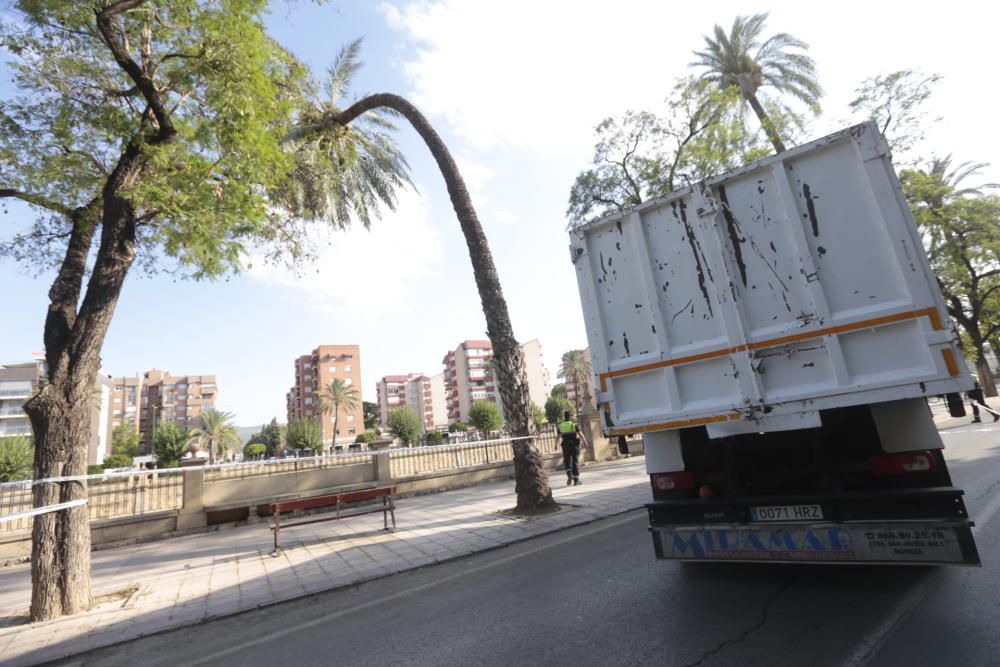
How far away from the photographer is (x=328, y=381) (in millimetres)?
93188

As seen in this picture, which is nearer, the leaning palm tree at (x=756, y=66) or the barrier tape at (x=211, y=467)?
the barrier tape at (x=211, y=467)

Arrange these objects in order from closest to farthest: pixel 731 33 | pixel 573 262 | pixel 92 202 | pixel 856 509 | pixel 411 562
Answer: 1. pixel 856 509
2. pixel 573 262
3. pixel 411 562
4. pixel 92 202
5. pixel 731 33

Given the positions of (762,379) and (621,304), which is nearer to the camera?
(762,379)

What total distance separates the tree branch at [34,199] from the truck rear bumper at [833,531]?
8211 millimetres

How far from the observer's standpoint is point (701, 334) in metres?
3.86

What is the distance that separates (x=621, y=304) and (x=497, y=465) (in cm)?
1151

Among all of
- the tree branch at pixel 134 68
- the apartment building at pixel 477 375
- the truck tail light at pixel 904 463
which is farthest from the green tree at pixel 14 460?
the apartment building at pixel 477 375

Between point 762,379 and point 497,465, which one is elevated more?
point 762,379

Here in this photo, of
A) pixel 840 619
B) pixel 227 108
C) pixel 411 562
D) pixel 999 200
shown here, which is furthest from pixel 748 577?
pixel 999 200

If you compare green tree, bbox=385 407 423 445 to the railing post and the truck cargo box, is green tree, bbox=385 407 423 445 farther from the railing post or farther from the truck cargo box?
the truck cargo box

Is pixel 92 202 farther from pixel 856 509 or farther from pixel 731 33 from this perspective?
pixel 731 33

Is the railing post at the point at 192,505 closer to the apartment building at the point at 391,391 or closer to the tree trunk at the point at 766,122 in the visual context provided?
the tree trunk at the point at 766,122

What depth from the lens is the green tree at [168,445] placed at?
35.8 metres

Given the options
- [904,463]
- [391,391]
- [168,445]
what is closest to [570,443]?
[904,463]
